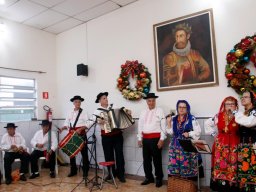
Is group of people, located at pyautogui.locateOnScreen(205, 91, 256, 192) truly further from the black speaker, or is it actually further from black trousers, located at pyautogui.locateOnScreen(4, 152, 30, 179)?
black trousers, located at pyautogui.locateOnScreen(4, 152, 30, 179)

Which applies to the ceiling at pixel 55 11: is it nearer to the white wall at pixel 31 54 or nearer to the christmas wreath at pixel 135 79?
the white wall at pixel 31 54

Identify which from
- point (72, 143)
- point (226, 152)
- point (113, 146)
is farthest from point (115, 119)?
point (226, 152)

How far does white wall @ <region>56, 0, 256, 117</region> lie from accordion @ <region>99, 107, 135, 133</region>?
484 mm

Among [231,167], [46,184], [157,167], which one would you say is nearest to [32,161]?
[46,184]

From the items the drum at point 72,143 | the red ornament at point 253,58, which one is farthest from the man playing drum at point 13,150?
the red ornament at point 253,58

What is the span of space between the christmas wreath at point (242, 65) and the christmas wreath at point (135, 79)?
56.1 inches

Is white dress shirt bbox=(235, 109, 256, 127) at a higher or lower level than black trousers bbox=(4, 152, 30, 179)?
higher

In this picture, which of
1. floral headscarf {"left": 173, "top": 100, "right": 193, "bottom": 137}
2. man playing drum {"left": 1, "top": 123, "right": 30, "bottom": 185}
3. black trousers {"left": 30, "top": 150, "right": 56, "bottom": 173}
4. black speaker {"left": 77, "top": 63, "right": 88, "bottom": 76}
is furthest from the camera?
black speaker {"left": 77, "top": 63, "right": 88, "bottom": 76}

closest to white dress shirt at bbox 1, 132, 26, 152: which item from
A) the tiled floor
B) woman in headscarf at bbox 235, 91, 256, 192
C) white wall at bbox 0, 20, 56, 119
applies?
the tiled floor

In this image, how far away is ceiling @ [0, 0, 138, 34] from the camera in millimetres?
4449

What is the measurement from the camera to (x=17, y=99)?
5215 mm

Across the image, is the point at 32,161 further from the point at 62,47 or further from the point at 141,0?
the point at 141,0

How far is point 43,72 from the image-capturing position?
5.67 metres

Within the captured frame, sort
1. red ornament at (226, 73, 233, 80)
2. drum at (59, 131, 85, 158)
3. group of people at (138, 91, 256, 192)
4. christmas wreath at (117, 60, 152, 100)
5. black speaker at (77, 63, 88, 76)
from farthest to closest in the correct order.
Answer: black speaker at (77, 63, 88, 76) → christmas wreath at (117, 60, 152, 100) → drum at (59, 131, 85, 158) → red ornament at (226, 73, 233, 80) → group of people at (138, 91, 256, 192)
